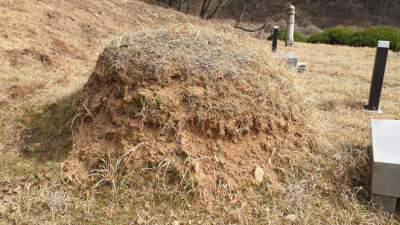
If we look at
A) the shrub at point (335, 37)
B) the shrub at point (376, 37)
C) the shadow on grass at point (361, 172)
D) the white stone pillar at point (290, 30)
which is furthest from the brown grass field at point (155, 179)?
the shrub at point (335, 37)

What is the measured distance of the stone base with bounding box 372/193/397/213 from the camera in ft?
8.57

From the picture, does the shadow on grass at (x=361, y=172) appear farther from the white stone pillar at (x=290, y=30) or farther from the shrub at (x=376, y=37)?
the shrub at (x=376, y=37)

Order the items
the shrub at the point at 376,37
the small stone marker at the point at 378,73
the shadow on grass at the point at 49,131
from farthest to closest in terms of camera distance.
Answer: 1. the shrub at the point at 376,37
2. the small stone marker at the point at 378,73
3. the shadow on grass at the point at 49,131

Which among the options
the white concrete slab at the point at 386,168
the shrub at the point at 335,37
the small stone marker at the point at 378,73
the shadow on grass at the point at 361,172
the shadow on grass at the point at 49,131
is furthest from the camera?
the shrub at the point at 335,37

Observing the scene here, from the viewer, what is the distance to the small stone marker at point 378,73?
4.73 metres

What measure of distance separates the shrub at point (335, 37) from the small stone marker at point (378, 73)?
8.95 metres

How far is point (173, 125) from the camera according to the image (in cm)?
290

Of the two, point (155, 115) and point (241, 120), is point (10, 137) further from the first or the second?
point (241, 120)

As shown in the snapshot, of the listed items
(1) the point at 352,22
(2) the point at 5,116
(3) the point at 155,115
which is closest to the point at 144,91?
(3) the point at 155,115

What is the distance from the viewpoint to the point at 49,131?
12.0ft

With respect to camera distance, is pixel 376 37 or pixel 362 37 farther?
pixel 362 37

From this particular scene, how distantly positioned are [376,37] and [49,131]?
1279 centimetres

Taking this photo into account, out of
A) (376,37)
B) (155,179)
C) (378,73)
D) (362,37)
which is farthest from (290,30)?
(155,179)

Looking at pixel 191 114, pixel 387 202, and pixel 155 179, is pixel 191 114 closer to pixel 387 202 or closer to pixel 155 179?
pixel 155 179
